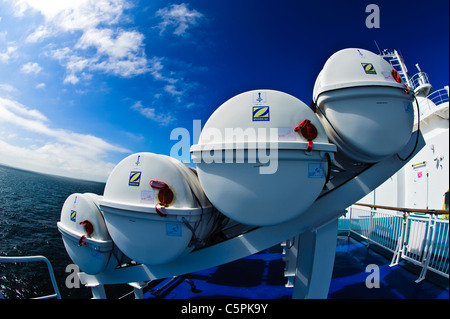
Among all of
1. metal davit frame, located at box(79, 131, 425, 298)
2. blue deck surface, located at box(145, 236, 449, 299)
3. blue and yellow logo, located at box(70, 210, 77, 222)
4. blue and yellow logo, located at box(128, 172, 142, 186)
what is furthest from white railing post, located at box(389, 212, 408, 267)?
blue and yellow logo, located at box(70, 210, 77, 222)

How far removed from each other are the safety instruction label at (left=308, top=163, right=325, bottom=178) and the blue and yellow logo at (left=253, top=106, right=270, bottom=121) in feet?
1.24

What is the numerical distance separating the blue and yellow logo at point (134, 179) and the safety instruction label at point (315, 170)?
1.18 metres

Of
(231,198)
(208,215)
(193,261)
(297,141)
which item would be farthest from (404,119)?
(193,261)

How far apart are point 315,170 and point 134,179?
1264 mm

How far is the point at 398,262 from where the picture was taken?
9.37ft

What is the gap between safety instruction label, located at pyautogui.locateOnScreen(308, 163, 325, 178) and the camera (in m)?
1.12

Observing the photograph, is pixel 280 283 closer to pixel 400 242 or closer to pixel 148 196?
pixel 400 242

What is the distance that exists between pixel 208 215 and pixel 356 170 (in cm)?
127

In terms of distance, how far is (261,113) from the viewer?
1.12 metres

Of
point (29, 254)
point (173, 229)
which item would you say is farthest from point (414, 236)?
point (29, 254)

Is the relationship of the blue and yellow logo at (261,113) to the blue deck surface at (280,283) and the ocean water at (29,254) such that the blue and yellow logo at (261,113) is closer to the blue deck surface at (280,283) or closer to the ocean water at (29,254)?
the blue deck surface at (280,283)

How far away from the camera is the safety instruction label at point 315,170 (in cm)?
112

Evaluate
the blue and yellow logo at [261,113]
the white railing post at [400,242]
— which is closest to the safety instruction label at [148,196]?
the blue and yellow logo at [261,113]
